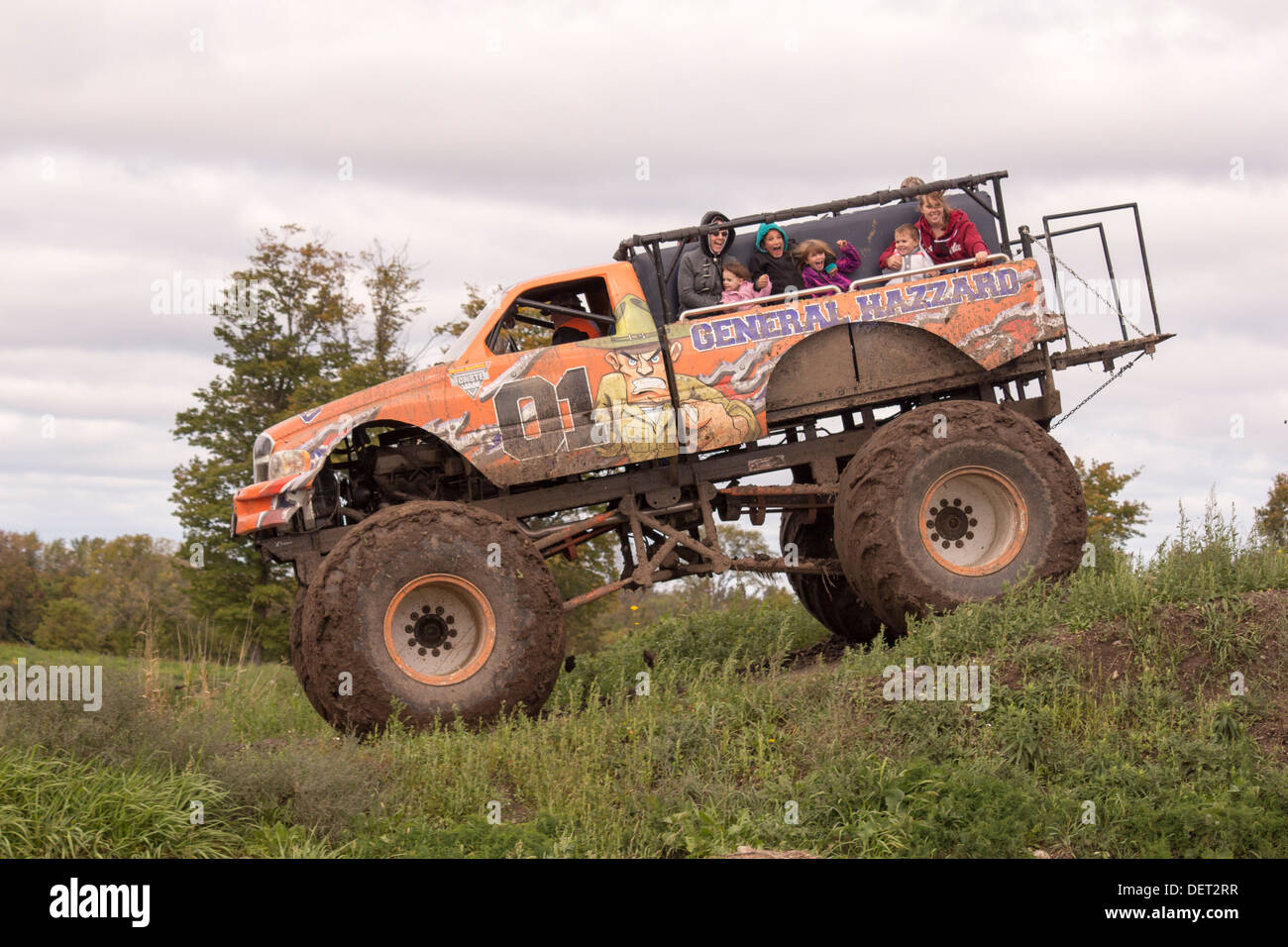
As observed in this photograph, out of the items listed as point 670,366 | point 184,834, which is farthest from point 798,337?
point 184,834

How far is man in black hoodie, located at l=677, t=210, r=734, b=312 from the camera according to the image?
461 inches

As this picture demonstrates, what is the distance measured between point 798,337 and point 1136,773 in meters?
4.84

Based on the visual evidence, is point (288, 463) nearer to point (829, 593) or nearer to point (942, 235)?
point (829, 593)

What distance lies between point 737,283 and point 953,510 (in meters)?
2.82

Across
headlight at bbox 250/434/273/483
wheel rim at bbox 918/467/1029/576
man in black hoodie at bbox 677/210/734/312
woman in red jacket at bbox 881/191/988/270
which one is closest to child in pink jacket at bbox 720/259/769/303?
man in black hoodie at bbox 677/210/734/312

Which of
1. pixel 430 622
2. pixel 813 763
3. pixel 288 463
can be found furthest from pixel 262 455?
pixel 813 763

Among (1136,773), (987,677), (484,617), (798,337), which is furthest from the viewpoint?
(798,337)

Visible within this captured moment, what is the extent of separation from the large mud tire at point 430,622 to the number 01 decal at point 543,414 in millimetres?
732

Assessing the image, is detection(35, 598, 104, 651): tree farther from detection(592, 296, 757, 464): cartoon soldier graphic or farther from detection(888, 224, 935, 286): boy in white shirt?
detection(888, 224, 935, 286): boy in white shirt

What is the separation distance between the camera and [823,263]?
39.5 ft
